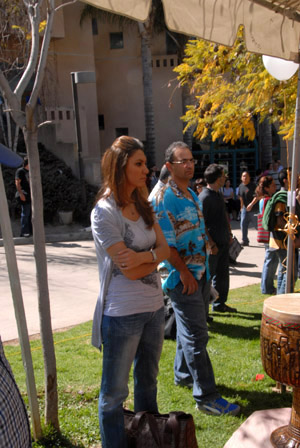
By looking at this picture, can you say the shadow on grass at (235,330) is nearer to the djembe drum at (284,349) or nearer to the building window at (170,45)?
the djembe drum at (284,349)

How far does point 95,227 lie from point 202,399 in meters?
1.67

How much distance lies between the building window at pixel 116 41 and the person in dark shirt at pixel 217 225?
62.8 ft

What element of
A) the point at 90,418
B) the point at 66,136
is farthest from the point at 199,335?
the point at 66,136

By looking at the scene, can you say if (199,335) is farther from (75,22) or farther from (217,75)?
(75,22)

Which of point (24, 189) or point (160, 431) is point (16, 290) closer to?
point (160, 431)

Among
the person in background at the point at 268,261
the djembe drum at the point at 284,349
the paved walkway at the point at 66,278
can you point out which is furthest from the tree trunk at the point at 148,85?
the djembe drum at the point at 284,349

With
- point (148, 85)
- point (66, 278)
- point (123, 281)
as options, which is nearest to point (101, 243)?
point (123, 281)

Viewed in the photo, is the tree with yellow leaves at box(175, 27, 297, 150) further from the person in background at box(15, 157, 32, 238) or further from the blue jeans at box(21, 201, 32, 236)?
the blue jeans at box(21, 201, 32, 236)

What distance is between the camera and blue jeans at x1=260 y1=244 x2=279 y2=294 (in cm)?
707

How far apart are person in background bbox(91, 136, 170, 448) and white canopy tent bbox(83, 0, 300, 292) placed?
0.76 m

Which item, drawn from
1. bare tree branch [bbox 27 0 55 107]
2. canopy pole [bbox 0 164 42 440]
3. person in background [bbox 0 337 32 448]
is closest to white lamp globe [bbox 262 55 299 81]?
bare tree branch [bbox 27 0 55 107]

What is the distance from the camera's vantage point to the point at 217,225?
6.24 meters

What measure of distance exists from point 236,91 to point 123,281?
5751mm

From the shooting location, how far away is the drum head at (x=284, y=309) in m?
2.90
